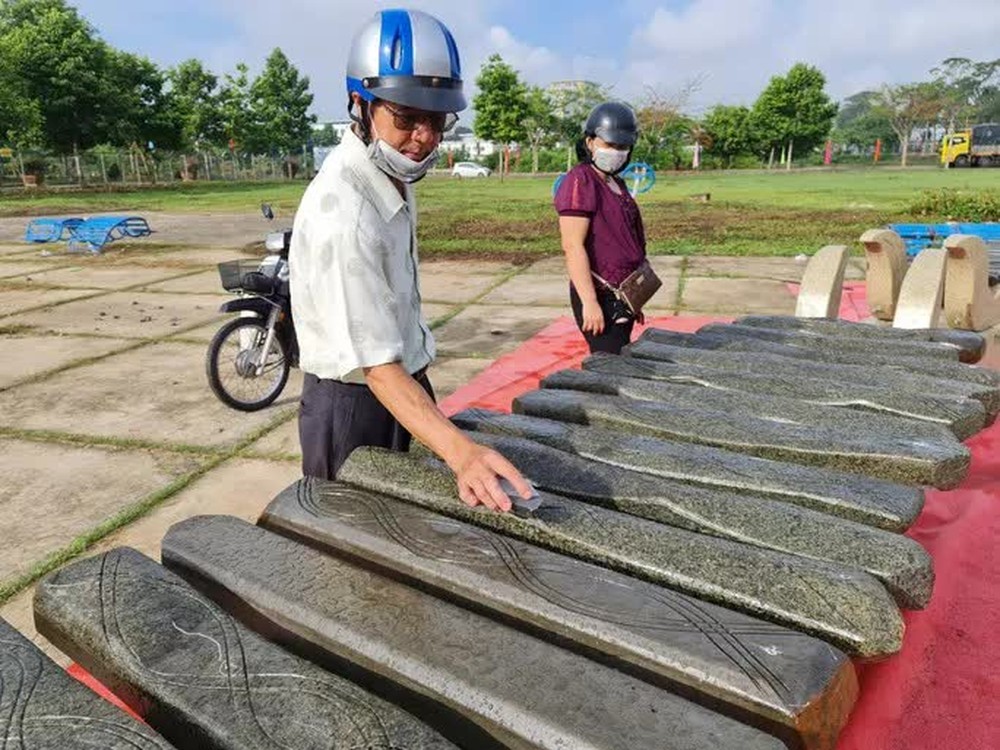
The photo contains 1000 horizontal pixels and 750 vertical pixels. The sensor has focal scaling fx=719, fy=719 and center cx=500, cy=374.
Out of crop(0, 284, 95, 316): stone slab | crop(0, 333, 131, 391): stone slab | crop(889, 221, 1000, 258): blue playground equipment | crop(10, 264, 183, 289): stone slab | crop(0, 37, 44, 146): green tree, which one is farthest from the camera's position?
crop(0, 37, 44, 146): green tree

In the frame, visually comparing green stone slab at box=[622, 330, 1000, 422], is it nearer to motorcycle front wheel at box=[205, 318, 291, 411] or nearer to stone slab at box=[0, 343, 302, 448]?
stone slab at box=[0, 343, 302, 448]

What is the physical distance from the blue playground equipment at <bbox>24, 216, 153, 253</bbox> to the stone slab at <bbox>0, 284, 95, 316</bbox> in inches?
129

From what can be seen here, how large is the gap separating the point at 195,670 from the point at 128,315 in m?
7.82

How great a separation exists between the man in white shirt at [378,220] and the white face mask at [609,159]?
5.86 feet

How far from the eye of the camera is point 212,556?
1382 mm

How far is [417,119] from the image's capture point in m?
1.73

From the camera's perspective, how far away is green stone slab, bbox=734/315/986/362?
2885 millimetres

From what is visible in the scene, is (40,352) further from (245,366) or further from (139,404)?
(245,366)

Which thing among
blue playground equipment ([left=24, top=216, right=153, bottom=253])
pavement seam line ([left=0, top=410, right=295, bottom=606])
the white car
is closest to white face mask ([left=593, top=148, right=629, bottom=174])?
pavement seam line ([left=0, top=410, right=295, bottom=606])

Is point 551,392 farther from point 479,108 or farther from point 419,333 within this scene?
point 479,108

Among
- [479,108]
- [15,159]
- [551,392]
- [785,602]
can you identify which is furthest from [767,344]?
[479,108]

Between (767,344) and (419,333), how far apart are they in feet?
5.05

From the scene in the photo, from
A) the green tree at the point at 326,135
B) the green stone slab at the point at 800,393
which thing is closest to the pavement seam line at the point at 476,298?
the green stone slab at the point at 800,393

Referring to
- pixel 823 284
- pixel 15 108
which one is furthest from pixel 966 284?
pixel 15 108
